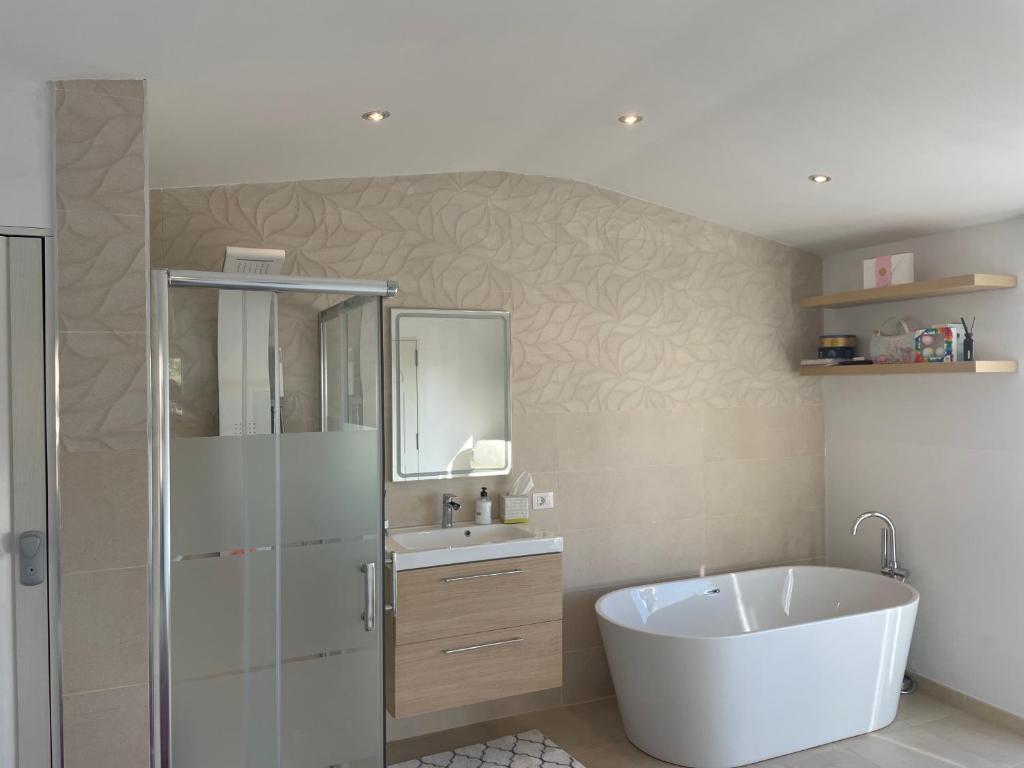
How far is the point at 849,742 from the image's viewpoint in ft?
11.8

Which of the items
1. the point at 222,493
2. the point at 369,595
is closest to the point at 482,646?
the point at 369,595

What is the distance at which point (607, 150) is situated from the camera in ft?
11.4

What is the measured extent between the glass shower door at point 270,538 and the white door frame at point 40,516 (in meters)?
0.31

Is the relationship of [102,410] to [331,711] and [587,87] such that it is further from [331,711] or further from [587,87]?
[587,87]

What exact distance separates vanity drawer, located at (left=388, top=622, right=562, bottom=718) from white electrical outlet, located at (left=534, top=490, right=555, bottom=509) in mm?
645

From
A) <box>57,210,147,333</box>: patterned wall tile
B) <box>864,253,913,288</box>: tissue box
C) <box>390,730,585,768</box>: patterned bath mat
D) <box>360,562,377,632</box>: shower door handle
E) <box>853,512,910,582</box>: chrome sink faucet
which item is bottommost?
<box>390,730,585,768</box>: patterned bath mat

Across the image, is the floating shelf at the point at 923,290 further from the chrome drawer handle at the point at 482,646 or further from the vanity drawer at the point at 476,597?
the chrome drawer handle at the point at 482,646

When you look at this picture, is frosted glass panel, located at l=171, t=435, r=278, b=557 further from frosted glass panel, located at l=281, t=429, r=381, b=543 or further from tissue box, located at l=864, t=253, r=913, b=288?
tissue box, located at l=864, t=253, r=913, b=288

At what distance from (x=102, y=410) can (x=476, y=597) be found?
1699 mm

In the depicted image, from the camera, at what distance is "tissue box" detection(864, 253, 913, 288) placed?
4016 mm

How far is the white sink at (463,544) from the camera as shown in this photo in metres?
3.26

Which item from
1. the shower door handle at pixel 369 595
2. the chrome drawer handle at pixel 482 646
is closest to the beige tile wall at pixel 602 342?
the chrome drawer handle at pixel 482 646

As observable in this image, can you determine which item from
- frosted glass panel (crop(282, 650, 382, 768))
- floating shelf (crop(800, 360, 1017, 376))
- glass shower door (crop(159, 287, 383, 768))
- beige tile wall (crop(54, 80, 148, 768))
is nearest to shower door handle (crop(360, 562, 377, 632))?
glass shower door (crop(159, 287, 383, 768))

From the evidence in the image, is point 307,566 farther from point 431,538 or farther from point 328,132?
point 328,132
